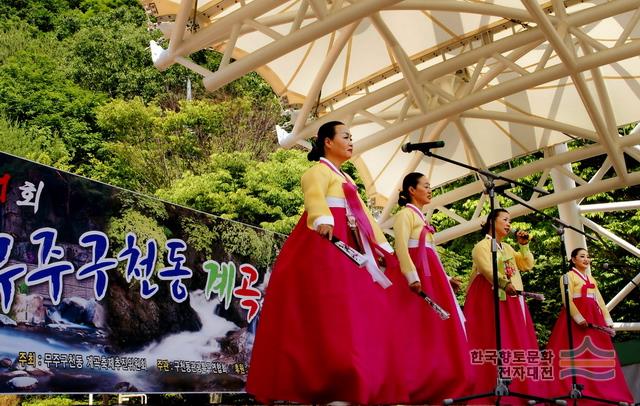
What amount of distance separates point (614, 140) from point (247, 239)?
4788mm

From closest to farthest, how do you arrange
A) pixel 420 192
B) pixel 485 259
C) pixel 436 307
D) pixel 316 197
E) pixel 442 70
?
pixel 316 197
pixel 436 307
pixel 420 192
pixel 485 259
pixel 442 70

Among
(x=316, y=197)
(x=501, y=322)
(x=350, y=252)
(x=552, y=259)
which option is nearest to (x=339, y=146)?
(x=316, y=197)

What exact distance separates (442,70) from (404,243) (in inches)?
175

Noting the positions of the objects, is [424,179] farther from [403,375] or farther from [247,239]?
[247,239]

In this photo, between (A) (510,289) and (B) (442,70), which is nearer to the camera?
(A) (510,289)

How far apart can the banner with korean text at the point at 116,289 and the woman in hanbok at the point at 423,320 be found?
2.51 meters

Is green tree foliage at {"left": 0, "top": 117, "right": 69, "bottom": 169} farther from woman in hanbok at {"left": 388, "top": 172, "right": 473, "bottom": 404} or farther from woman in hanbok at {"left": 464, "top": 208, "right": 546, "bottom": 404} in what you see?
woman in hanbok at {"left": 388, "top": 172, "right": 473, "bottom": 404}

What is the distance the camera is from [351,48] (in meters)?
11.0

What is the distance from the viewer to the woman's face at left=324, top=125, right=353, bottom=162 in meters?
5.14

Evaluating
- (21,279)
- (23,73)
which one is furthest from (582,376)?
(23,73)

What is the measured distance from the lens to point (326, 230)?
461 centimetres

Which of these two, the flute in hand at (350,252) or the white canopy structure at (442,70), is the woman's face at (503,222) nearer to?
the white canopy structure at (442,70)

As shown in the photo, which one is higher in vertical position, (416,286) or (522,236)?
(522,236)

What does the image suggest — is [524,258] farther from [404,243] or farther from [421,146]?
[421,146]
